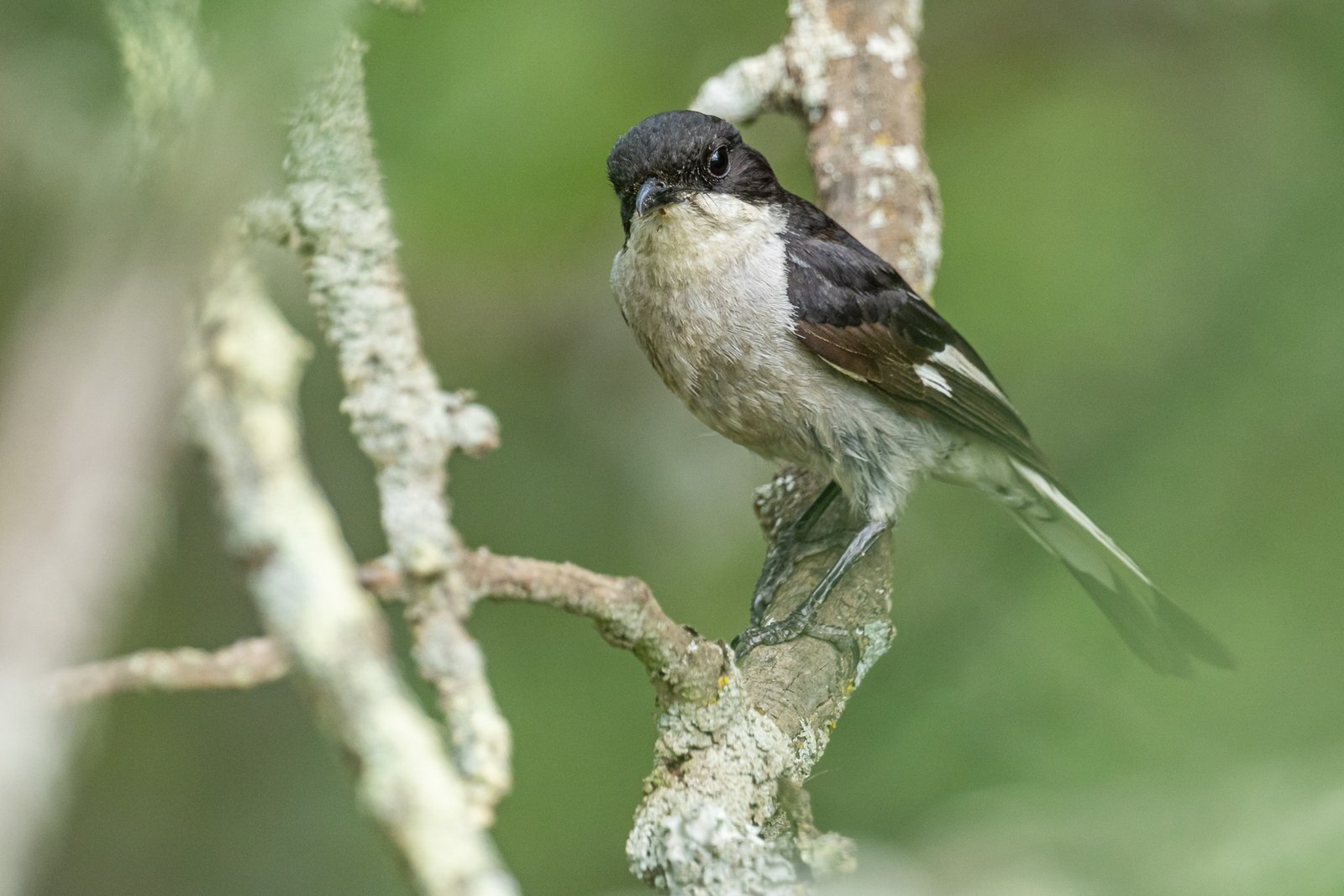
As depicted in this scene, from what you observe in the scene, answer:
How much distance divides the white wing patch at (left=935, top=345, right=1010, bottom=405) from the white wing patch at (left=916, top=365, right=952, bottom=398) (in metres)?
0.04

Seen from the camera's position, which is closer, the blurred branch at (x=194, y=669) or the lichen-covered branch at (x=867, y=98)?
the blurred branch at (x=194, y=669)

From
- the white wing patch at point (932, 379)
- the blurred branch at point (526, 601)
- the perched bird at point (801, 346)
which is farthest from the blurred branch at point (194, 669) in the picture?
the white wing patch at point (932, 379)

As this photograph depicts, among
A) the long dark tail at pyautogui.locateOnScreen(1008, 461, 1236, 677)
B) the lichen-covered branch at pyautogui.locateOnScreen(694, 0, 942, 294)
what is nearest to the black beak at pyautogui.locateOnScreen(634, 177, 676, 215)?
the lichen-covered branch at pyautogui.locateOnScreen(694, 0, 942, 294)

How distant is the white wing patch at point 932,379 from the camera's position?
11.3 ft

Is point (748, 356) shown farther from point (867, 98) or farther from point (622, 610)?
point (622, 610)

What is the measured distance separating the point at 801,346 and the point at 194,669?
2.40 metres

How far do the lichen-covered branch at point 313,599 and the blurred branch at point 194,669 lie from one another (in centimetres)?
6

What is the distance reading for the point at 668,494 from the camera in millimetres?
4613

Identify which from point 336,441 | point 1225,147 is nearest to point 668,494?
point 336,441

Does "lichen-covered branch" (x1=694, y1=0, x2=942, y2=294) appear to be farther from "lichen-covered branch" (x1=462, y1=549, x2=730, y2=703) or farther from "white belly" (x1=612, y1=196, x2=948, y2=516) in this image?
"lichen-covered branch" (x1=462, y1=549, x2=730, y2=703)

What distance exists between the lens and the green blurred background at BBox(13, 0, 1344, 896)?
5.96 feet

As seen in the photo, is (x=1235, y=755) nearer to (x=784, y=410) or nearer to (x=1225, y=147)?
(x=784, y=410)

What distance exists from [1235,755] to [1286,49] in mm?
3477

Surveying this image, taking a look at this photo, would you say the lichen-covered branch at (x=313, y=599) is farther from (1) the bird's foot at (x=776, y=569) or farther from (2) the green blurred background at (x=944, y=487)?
(1) the bird's foot at (x=776, y=569)
